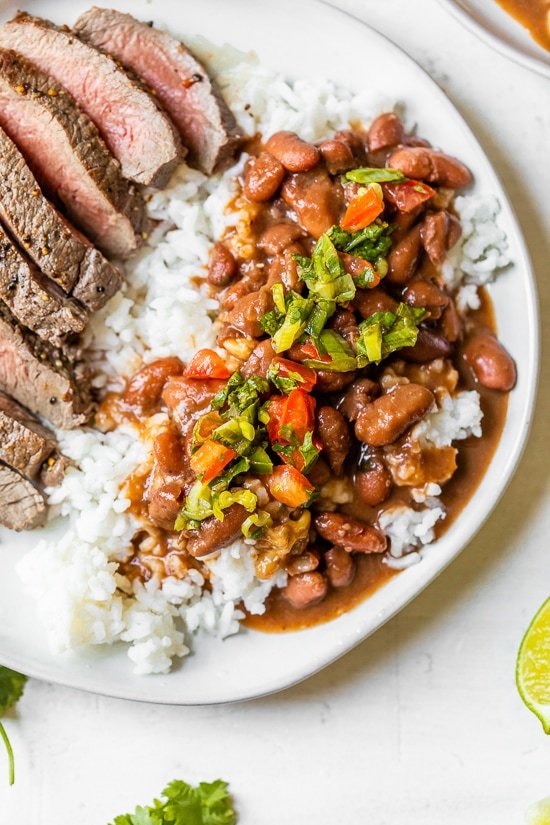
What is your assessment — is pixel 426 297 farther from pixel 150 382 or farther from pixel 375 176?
pixel 150 382

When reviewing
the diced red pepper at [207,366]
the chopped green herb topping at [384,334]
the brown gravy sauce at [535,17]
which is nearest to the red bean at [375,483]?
the chopped green herb topping at [384,334]

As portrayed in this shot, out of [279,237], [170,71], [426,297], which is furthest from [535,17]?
[170,71]

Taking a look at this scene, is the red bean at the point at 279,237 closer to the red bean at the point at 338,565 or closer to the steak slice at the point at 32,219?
the steak slice at the point at 32,219

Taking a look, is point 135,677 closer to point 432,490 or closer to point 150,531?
point 150,531

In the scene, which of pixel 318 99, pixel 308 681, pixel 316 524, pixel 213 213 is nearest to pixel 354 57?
pixel 318 99

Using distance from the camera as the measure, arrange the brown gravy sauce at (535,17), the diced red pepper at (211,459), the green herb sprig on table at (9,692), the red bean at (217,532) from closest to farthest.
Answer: the diced red pepper at (211,459), the red bean at (217,532), the brown gravy sauce at (535,17), the green herb sprig on table at (9,692)
